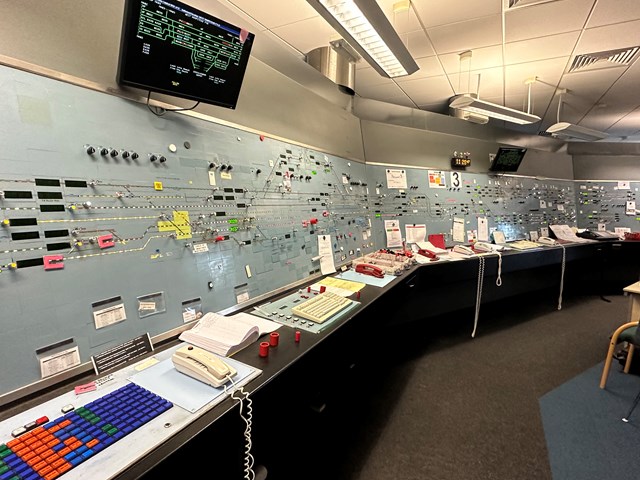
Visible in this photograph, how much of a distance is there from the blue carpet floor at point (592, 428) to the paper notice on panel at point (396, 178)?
7.22ft

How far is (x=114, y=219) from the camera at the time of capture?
3.51 ft

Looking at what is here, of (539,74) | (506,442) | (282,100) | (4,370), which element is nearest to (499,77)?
(539,74)

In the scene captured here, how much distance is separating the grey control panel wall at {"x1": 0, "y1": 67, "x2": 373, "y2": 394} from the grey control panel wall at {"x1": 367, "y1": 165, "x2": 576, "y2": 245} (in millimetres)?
1664

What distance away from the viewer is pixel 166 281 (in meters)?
1.22

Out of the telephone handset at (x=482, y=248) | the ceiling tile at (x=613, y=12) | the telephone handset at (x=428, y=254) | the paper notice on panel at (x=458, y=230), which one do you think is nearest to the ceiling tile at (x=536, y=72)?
the ceiling tile at (x=613, y=12)

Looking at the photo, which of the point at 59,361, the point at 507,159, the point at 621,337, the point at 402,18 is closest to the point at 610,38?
the point at 507,159

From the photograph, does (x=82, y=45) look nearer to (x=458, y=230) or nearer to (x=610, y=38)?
(x=458, y=230)

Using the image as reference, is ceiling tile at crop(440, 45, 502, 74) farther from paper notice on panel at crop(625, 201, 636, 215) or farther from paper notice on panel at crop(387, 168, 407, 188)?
paper notice on panel at crop(625, 201, 636, 215)

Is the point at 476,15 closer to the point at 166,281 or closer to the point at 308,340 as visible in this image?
the point at 308,340

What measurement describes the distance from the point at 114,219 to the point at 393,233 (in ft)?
8.43

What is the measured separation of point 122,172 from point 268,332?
89cm

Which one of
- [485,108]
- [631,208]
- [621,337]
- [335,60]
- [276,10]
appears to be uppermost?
[276,10]

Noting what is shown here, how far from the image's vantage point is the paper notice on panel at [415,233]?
3192 millimetres

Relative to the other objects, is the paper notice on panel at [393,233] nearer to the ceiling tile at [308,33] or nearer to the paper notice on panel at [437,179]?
the paper notice on panel at [437,179]
